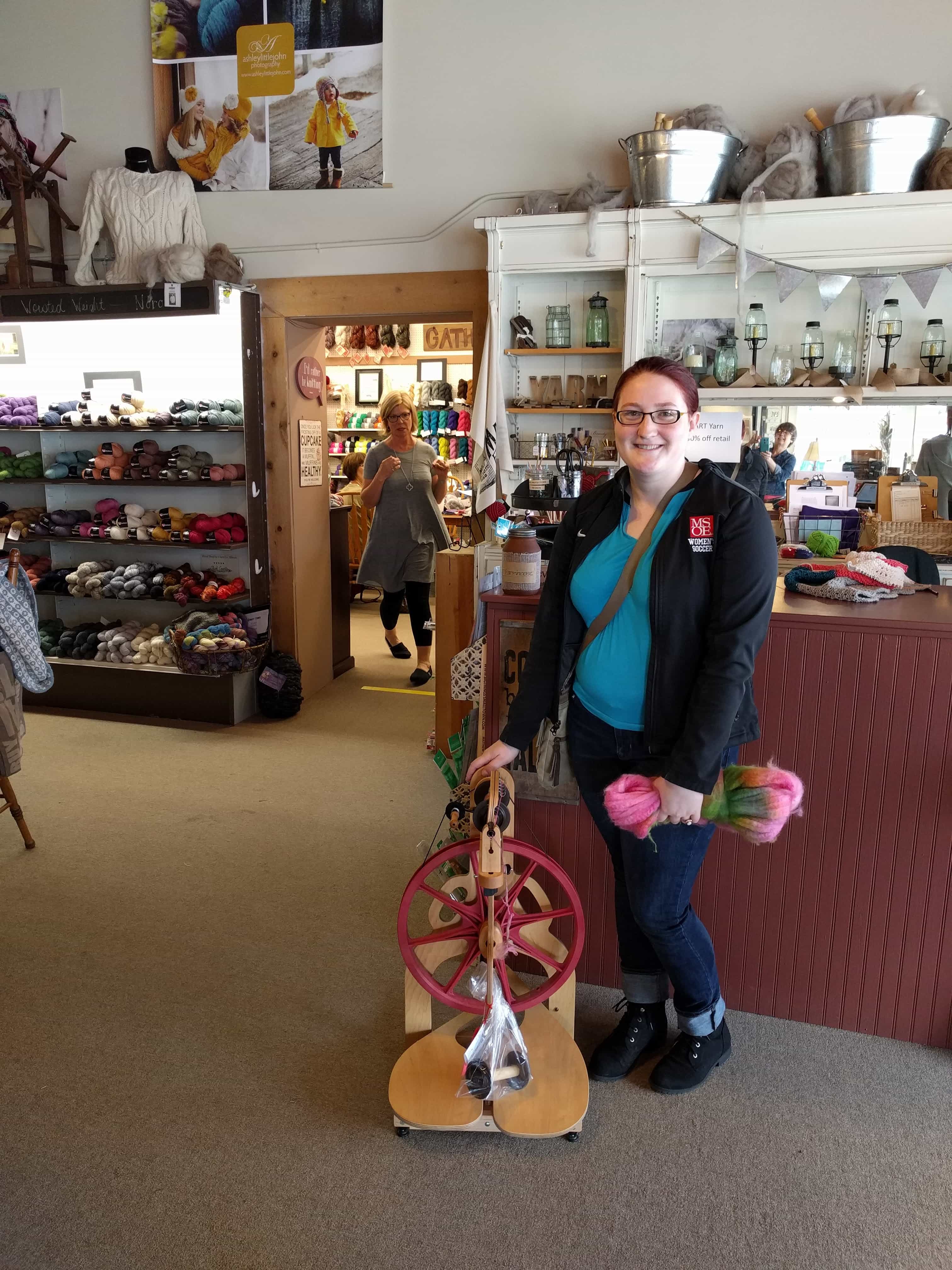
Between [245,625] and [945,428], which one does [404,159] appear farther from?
[945,428]

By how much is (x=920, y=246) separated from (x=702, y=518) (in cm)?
277

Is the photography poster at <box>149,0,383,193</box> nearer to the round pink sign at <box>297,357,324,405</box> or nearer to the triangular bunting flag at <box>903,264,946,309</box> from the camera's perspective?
the round pink sign at <box>297,357,324,405</box>

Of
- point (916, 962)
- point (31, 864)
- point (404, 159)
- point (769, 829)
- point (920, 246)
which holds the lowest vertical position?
point (31, 864)

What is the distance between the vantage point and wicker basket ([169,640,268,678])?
15.3 feet

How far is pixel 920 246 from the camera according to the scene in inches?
147

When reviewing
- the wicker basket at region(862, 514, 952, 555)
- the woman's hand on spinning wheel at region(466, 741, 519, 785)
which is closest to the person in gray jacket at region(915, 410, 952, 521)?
the wicker basket at region(862, 514, 952, 555)

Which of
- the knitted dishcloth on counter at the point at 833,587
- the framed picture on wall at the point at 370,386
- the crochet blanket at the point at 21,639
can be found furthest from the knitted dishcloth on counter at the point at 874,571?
the framed picture on wall at the point at 370,386

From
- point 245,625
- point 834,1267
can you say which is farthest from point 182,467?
point 834,1267

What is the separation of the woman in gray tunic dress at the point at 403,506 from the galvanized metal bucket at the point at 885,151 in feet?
8.34

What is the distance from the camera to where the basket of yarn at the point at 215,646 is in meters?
4.68

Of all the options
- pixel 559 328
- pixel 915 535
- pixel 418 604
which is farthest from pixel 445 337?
pixel 915 535

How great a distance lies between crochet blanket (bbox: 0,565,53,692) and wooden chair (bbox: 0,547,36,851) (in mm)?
36

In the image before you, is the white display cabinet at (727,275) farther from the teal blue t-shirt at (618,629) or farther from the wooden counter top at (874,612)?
the teal blue t-shirt at (618,629)

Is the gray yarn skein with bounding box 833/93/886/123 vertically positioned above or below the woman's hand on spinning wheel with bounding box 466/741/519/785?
above
